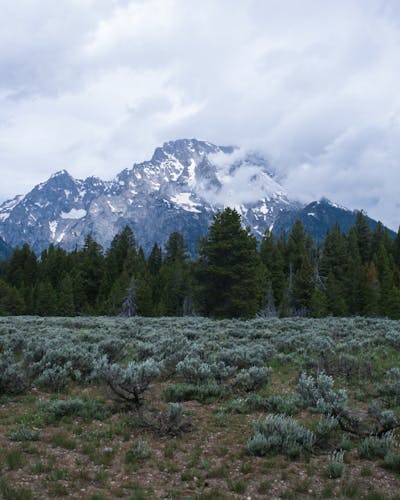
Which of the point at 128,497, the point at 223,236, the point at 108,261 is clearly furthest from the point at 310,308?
the point at 128,497

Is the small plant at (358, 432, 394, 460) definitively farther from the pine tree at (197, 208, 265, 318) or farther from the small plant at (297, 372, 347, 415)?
the pine tree at (197, 208, 265, 318)

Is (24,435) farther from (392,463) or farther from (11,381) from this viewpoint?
(392,463)

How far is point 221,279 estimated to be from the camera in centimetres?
3347

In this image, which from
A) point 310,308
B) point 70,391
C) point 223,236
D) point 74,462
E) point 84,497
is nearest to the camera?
point 84,497

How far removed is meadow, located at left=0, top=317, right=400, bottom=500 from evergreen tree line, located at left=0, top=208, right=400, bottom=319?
2037cm

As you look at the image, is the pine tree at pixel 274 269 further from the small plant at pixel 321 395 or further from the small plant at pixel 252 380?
the small plant at pixel 321 395

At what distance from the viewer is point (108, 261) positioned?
69438mm

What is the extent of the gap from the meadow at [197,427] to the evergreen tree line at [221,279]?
66.8 feet

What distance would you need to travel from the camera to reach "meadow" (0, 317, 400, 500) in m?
5.81

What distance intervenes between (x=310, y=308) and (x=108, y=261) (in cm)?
3533

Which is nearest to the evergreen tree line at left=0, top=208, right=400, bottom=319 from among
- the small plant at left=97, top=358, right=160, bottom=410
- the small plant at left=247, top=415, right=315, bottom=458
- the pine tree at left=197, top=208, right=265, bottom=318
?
the pine tree at left=197, top=208, right=265, bottom=318

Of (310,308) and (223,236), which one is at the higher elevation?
(223,236)

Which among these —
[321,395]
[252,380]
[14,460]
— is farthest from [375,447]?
[14,460]

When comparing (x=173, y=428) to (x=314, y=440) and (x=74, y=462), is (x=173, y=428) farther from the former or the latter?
(x=314, y=440)
